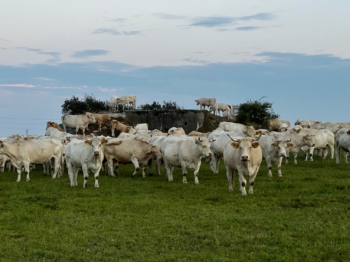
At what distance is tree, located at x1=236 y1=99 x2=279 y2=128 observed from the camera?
4816 centimetres

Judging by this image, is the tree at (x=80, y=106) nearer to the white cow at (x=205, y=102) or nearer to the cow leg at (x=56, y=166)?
the white cow at (x=205, y=102)

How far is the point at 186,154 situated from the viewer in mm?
18375

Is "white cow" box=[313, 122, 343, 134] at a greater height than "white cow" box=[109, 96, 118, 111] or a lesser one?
lesser

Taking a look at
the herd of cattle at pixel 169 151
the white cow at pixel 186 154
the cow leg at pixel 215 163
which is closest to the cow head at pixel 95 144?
the herd of cattle at pixel 169 151

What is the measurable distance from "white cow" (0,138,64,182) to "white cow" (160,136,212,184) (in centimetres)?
467

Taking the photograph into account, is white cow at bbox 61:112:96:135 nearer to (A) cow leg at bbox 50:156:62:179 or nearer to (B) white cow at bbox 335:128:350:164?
(A) cow leg at bbox 50:156:62:179

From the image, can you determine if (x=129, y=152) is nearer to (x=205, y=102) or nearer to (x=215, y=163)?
(x=215, y=163)

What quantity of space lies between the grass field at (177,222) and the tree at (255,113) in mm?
30471

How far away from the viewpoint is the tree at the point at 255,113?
48156 millimetres

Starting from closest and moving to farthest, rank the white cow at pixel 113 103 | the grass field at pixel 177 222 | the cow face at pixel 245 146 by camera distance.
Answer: the grass field at pixel 177 222
the cow face at pixel 245 146
the white cow at pixel 113 103

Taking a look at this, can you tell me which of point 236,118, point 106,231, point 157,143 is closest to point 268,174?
point 157,143

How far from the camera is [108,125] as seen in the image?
4331cm

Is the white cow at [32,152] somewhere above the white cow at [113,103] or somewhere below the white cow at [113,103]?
below

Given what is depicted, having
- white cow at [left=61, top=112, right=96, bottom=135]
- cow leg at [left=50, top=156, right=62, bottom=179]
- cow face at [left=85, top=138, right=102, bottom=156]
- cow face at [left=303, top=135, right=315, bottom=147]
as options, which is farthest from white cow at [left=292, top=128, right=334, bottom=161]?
white cow at [left=61, top=112, right=96, bottom=135]
